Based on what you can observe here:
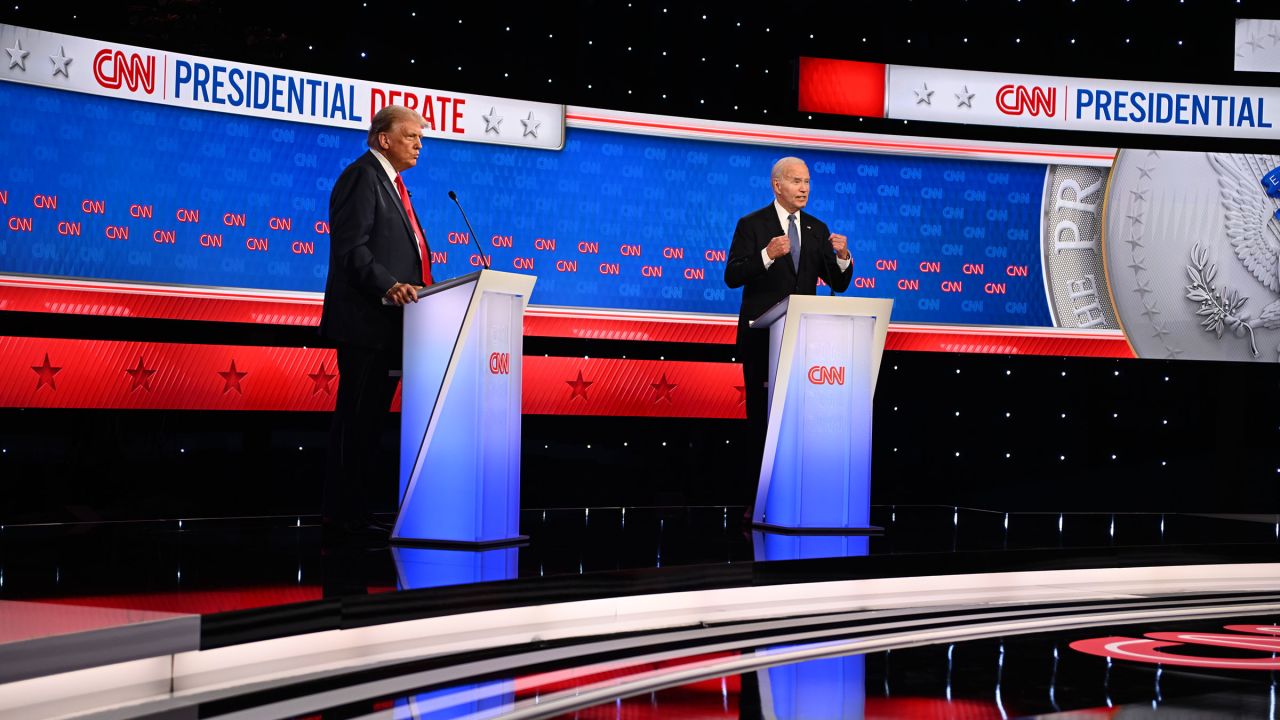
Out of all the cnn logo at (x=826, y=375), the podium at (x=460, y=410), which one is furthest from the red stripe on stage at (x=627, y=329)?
the podium at (x=460, y=410)

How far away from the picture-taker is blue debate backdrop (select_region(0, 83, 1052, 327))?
17.0ft

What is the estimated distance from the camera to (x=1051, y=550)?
15.4 feet

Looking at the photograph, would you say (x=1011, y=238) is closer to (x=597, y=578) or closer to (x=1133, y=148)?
(x=1133, y=148)

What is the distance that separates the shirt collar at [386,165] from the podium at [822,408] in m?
1.43

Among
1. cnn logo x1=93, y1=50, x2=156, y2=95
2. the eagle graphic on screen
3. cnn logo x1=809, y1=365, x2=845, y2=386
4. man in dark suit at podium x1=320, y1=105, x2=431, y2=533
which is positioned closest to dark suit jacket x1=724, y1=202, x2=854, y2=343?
cnn logo x1=809, y1=365, x2=845, y2=386

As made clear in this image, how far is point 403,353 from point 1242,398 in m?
4.94

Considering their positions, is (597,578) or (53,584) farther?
(597,578)


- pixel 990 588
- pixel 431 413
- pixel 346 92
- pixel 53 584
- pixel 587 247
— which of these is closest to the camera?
pixel 53 584

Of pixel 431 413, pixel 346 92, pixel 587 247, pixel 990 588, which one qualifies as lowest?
pixel 990 588

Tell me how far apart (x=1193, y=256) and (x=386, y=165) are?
4545 millimetres

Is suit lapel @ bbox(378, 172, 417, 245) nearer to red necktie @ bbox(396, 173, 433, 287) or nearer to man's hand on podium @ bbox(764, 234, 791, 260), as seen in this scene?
red necktie @ bbox(396, 173, 433, 287)

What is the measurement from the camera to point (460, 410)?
4027 millimetres


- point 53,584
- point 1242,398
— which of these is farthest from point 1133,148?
point 53,584

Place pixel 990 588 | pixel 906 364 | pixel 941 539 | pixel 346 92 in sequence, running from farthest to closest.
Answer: pixel 906 364 < pixel 346 92 < pixel 941 539 < pixel 990 588
